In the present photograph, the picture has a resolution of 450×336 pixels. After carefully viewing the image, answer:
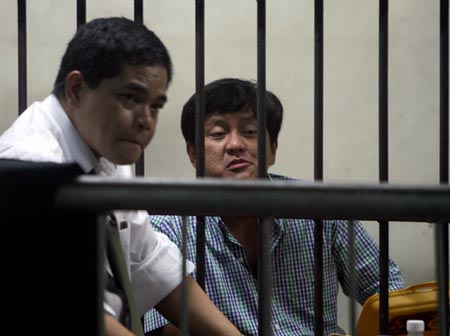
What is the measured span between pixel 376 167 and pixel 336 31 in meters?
0.54

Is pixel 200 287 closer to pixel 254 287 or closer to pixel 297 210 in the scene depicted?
pixel 254 287

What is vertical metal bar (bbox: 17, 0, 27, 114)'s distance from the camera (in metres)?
2.68

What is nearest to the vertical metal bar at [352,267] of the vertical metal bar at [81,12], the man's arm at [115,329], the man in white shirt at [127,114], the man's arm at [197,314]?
the man's arm at [115,329]

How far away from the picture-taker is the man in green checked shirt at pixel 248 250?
3057mm

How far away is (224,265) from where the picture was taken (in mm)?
3119

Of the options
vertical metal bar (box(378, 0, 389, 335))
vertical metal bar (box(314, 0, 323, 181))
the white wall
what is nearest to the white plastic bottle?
vertical metal bar (box(378, 0, 389, 335))

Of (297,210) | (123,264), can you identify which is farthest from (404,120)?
(297,210)

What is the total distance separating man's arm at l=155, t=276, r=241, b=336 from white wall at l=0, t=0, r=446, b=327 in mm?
1627

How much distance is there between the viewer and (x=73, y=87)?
8.16 feet

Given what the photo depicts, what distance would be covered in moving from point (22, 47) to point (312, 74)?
5.51 ft

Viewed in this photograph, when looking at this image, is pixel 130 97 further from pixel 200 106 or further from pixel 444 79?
pixel 444 79

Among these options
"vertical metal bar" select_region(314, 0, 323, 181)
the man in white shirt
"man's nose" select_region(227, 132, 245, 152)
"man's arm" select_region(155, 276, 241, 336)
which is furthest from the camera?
"man's nose" select_region(227, 132, 245, 152)

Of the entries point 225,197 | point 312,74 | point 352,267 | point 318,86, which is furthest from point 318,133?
point 312,74

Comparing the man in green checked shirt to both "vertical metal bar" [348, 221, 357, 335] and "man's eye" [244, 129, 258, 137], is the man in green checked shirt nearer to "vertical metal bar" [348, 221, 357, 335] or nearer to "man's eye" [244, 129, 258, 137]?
"man's eye" [244, 129, 258, 137]
